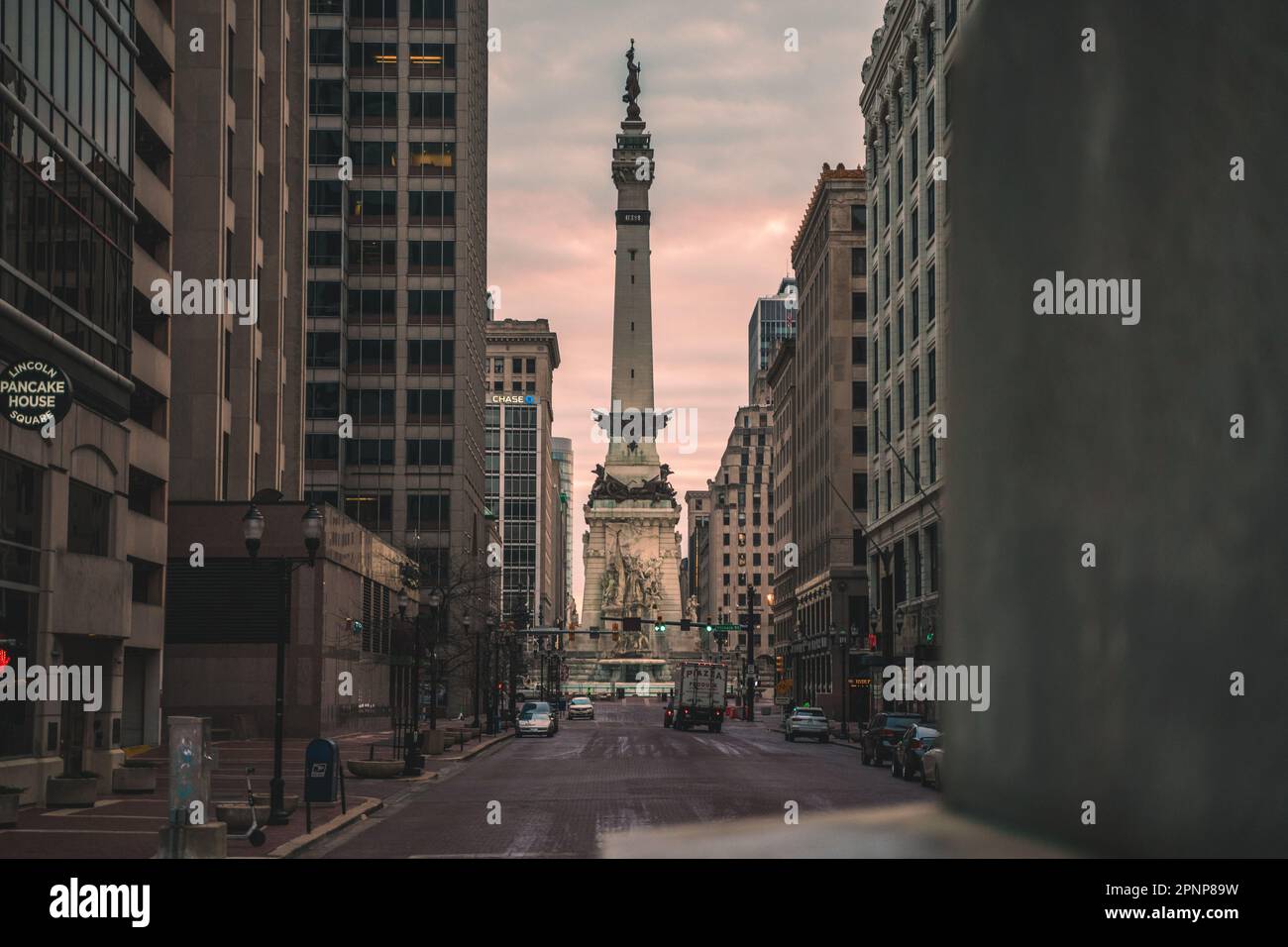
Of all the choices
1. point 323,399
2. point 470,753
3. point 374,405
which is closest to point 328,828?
point 470,753

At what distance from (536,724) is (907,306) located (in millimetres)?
26725

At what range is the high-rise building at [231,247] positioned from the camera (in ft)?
196

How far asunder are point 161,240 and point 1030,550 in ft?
132

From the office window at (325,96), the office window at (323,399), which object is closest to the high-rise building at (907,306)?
the office window at (325,96)

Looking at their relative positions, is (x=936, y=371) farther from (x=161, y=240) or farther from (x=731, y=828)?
(x=731, y=828)

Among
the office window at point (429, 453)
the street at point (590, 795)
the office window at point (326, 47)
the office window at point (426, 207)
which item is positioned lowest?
the street at point (590, 795)

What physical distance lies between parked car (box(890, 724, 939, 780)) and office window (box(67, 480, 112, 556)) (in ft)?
67.6

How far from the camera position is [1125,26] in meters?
9.84

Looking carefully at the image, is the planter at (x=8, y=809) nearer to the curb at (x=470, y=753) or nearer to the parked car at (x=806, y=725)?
the curb at (x=470, y=753)

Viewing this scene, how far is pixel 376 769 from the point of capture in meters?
38.7

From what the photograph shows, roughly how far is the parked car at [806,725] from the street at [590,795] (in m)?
9.86

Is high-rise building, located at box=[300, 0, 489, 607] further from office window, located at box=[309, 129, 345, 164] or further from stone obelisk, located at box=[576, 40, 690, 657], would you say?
stone obelisk, located at box=[576, 40, 690, 657]

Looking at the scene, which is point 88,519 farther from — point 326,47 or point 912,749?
point 326,47

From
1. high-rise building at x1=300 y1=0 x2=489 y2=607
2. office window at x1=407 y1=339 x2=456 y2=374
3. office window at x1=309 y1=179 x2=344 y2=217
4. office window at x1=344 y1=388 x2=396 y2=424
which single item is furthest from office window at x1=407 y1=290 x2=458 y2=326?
office window at x1=309 y1=179 x2=344 y2=217
